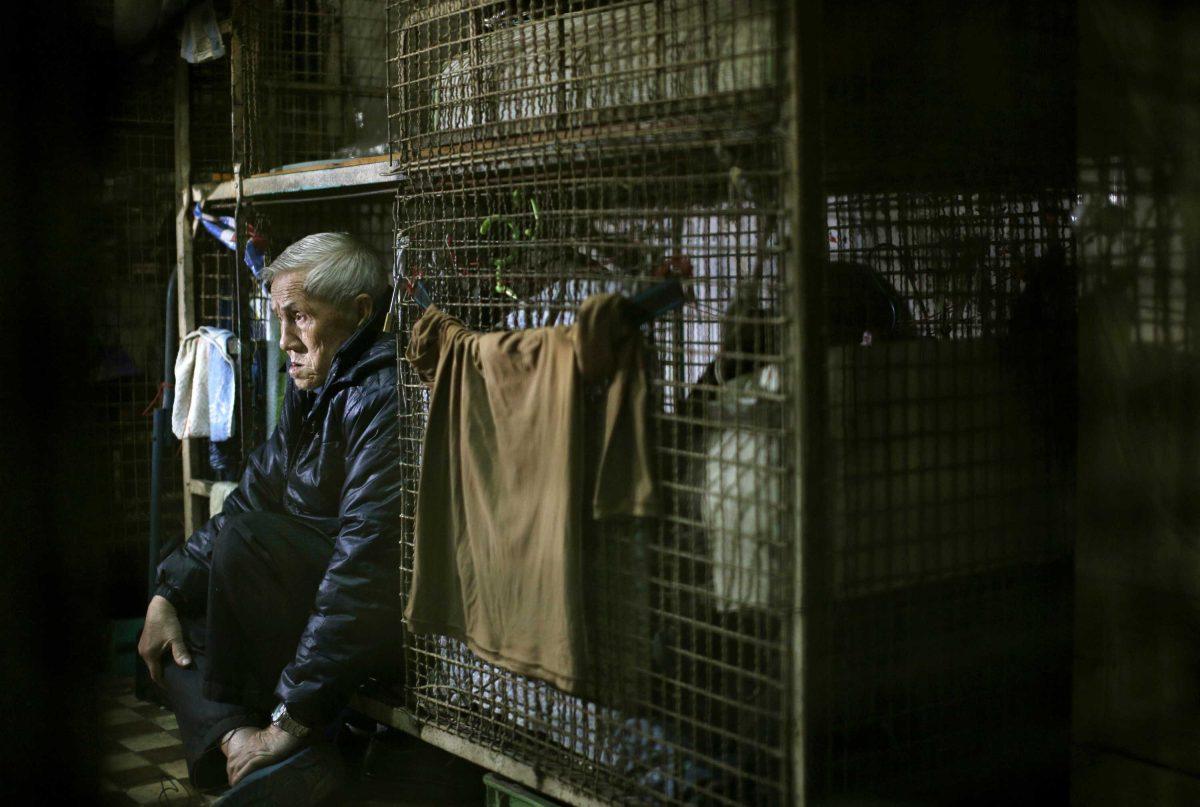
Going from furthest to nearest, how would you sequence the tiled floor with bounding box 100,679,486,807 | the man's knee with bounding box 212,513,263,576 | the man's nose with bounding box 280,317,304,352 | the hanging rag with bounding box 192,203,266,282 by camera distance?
the hanging rag with bounding box 192,203,266,282 → the man's nose with bounding box 280,317,304,352 → the man's knee with bounding box 212,513,263,576 → the tiled floor with bounding box 100,679,486,807

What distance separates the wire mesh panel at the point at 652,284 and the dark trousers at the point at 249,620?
2.44ft

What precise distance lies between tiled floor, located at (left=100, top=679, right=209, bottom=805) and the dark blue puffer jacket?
532mm

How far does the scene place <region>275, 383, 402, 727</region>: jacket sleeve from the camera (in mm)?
3314

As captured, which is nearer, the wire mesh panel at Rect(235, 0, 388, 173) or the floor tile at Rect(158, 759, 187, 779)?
the floor tile at Rect(158, 759, 187, 779)

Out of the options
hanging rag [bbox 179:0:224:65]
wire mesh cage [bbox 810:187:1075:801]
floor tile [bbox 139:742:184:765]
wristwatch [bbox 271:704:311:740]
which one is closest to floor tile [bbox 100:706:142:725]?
floor tile [bbox 139:742:184:765]

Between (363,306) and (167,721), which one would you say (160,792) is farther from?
(363,306)

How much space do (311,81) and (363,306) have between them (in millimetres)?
1697

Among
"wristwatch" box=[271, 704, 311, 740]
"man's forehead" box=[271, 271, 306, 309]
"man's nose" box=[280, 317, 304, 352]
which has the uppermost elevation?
"man's forehead" box=[271, 271, 306, 309]

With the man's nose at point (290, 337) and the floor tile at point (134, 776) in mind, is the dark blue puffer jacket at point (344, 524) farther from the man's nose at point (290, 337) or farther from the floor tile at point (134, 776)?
the floor tile at point (134, 776)

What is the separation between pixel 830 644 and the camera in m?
2.53

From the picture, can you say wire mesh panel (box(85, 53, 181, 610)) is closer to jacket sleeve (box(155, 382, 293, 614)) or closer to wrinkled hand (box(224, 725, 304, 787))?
jacket sleeve (box(155, 382, 293, 614))

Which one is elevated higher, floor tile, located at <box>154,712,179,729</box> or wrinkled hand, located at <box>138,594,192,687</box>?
wrinkled hand, located at <box>138,594,192,687</box>

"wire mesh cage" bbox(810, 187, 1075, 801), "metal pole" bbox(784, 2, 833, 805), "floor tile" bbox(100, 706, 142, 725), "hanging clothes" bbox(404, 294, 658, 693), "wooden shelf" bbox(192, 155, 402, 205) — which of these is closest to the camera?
"metal pole" bbox(784, 2, 833, 805)

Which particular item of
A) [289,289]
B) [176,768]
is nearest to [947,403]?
[289,289]
